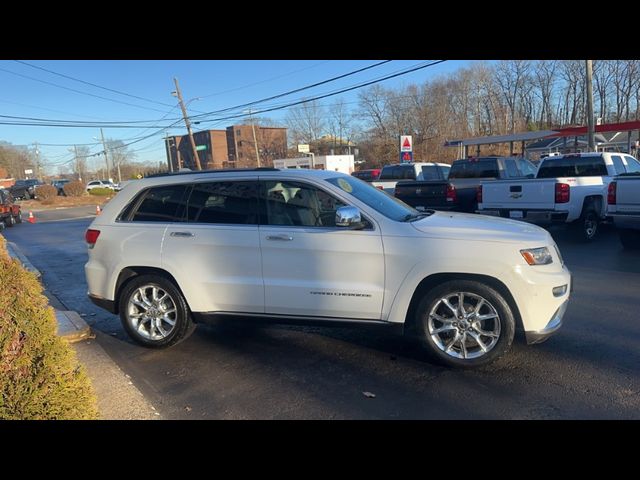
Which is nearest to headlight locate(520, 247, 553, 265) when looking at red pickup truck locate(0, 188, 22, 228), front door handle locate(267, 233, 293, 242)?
front door handle locate(267, 233, 293, 242)

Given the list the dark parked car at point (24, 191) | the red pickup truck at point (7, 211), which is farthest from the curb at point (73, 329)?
the dark parked car at point (24, 191)

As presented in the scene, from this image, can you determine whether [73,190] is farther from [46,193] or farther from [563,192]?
[563,192]

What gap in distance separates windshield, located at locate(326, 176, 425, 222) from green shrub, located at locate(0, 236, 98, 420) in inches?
102

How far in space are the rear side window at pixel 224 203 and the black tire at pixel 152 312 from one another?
731 millimetres

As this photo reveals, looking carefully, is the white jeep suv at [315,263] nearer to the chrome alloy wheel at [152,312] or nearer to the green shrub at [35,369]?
the chrome alloy wheel at [152,312]

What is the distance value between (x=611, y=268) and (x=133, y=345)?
722 centimetres

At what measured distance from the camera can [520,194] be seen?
9.62 meters

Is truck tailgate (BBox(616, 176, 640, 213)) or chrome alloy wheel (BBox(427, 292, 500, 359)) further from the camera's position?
truck tailgate (BBox(616, 176, 640, 213))

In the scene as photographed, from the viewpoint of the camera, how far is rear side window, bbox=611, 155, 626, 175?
10570 mm

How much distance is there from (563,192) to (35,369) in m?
9.38

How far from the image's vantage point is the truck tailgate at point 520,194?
9.26m

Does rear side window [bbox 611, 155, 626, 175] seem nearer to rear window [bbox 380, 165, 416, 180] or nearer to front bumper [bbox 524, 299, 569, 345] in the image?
rear window [bbox 380, 165, 416, 180]
